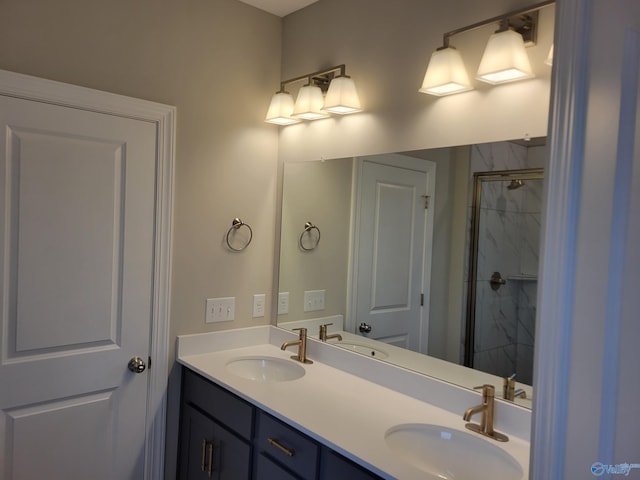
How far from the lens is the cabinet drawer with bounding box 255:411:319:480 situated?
61.7 inches

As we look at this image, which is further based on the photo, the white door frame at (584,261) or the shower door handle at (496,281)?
the shower door handle at (496,281)

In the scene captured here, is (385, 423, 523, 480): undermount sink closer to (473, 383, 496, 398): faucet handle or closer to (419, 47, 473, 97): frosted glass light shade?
(473, 383, 496, 398): faucet handle

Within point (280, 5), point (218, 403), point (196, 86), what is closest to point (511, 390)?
point (218, 403)

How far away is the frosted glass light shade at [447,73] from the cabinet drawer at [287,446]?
1.28 meters

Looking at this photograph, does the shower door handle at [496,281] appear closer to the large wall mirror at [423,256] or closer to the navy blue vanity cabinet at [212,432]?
the large wall mirror at [423,256]

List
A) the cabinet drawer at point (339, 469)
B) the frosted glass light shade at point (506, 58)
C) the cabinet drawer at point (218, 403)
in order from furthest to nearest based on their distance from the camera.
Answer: the cabinet drawer at point (218, 403)
the frosted glass light shade at point (506, 58)
the cabinet drawer at point (339, 469)

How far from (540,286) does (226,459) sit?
5.19ft

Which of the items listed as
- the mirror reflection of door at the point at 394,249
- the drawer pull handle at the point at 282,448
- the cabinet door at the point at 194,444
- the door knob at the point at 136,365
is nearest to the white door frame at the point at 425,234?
Result: the mirror reflection of door at the point at 394,249

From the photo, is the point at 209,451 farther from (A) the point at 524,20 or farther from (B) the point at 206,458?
(A) the point at 524,20

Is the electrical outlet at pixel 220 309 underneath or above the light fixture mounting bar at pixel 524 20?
underneath

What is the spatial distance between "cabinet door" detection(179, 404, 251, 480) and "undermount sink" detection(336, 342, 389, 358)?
609 mm

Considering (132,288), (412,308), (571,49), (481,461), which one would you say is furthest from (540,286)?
(132,288)

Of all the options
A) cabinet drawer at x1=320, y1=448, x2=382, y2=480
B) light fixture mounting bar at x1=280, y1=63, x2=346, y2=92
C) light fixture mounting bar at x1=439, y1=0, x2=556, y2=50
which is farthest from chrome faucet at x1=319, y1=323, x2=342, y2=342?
light fixture mounting bar at x1=439, y1=0, x2=556, y2=50

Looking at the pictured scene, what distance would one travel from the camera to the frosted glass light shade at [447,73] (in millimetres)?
1698
